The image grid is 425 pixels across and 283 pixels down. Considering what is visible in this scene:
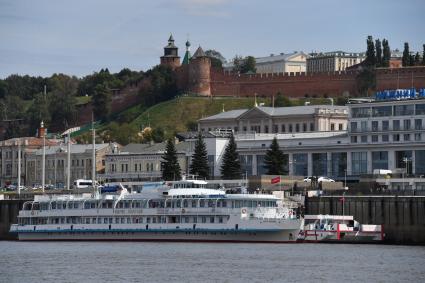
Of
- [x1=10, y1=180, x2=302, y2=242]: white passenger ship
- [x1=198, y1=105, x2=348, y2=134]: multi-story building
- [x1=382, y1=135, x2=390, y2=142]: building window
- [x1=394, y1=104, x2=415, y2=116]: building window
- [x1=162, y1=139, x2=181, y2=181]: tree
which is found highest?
[x1=198, y1=105, x2=348, y2=134]: multi-story building

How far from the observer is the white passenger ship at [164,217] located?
112625 mm

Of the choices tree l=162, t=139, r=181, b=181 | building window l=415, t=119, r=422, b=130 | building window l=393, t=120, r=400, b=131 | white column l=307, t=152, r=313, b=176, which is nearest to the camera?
building window l=415, t=119, r=422, b=130

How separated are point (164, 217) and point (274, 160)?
3388 centimetres

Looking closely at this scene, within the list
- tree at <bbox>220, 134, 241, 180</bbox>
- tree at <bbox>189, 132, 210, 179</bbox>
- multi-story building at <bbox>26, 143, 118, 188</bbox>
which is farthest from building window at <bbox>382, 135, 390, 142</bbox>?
multi-story building at <bbox>26, 143, 118, 188</bbox>

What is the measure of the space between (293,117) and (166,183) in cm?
7465

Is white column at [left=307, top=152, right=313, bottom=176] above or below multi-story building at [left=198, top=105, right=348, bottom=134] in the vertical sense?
below

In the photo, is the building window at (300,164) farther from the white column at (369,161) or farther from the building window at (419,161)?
the building window at (419,161)

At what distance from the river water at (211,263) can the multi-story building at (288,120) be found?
79116 millimetres

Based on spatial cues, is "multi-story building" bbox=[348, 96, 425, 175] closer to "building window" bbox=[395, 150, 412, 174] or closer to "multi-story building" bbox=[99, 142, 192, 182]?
"building window" bbox=[395, 150, 412, 174]

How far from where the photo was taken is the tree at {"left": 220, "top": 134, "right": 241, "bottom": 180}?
153 meters

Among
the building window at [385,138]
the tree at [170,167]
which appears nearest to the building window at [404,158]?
the building window at [385,138]

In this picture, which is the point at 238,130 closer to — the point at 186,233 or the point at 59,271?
the point at 186,233

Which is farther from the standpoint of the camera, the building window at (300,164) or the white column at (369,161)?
the building window at (300,164)

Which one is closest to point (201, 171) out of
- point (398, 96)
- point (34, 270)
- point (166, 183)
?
point (398, 96)
